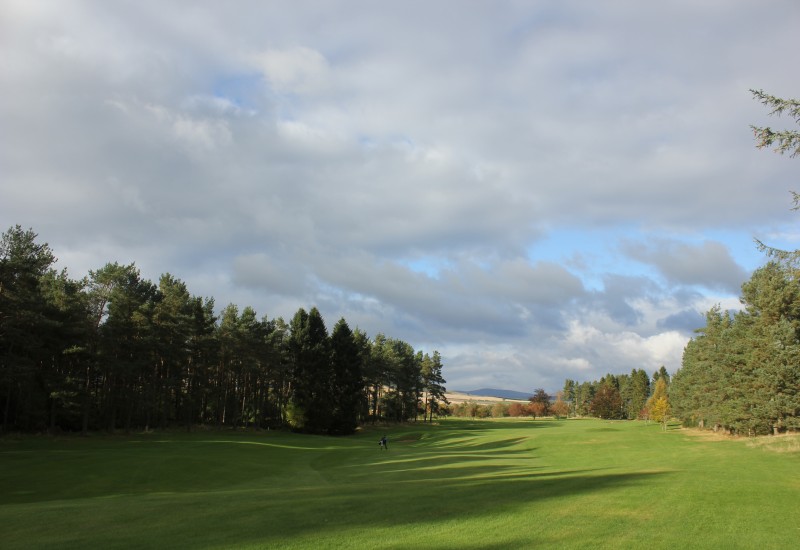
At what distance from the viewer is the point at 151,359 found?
63.5 metres

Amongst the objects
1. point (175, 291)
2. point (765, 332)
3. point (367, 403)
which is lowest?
point (367, 403)

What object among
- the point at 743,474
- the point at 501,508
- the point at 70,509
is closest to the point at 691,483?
the point at 743,474

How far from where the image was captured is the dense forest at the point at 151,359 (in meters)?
47.1

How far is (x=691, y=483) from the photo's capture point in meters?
17.7

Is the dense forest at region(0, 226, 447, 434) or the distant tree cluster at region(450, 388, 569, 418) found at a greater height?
the dense forest at region(0, 226, 447, 434)

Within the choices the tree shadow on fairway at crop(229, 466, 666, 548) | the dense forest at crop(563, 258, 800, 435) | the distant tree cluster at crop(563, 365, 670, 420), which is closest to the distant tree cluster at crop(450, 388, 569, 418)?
the distant tree cluster at crop(563, 365, 670, 420)

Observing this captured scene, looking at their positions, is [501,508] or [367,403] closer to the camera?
[501,508]

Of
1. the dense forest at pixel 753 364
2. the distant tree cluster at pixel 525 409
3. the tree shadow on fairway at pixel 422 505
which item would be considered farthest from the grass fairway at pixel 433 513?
the distant tree cluster at pixel 525 409

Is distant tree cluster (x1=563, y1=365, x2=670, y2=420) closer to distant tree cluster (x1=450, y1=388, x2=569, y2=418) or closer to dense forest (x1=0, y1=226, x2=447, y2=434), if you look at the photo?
distant tree cluster (x1=450, y1=388, x2=569, y2=418)

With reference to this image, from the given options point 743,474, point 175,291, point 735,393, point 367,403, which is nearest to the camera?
point 743,474

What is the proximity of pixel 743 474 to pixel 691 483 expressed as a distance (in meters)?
5.99

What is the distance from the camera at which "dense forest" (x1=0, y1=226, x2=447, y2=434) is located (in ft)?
155

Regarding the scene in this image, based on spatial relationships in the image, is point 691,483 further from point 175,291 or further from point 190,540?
point 175,291

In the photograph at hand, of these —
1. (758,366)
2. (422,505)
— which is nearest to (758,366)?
(758,366)
